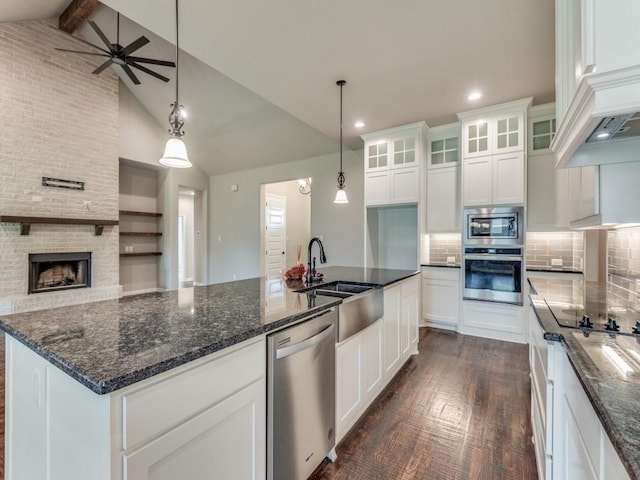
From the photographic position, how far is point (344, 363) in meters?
1.79

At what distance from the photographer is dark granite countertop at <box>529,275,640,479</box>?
0.60 meters

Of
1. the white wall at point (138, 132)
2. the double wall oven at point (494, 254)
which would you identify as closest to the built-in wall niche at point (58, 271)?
the white wall at point (138, 132)

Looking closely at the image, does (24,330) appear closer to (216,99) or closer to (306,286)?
(306,286)

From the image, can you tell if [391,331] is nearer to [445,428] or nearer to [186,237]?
[445,428]

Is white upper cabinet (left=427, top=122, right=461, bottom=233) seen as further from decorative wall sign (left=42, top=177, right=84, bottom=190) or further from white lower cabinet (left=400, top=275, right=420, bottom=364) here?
decorative wall sign (left=42, top=177, right=84, bottom=190)

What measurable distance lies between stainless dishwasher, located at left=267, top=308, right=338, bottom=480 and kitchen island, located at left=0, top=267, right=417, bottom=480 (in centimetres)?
6

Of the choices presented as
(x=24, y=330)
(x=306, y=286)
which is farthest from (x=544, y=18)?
(x=24, y=330)

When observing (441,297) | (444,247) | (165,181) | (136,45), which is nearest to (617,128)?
(441,297)

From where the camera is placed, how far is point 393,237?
4.98 m

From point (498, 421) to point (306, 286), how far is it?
1.63 metres

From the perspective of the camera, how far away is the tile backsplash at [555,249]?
11.6 ft

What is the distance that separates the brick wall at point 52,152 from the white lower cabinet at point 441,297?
5234 mm

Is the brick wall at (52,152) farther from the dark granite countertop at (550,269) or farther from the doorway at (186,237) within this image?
the dark granite countertop at (550,269)

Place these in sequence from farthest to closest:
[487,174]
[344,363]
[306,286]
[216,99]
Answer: [216,99] → [487,174] → [306,286] → [344,363]
